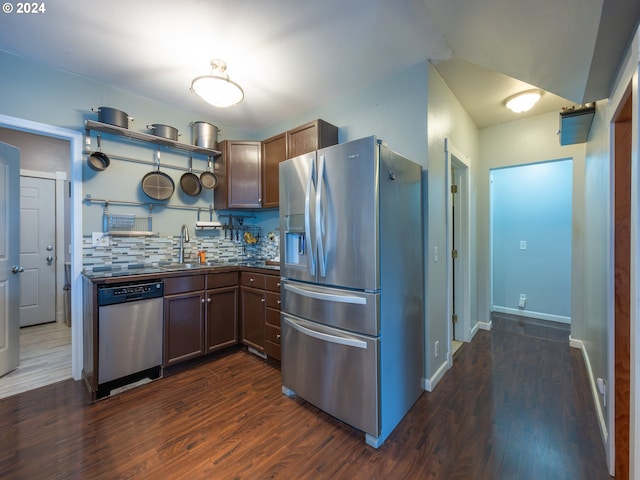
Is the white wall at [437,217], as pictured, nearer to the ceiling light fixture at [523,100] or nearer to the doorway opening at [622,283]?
the ceiling light fixture at [523,100]

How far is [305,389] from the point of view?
77.0 inches

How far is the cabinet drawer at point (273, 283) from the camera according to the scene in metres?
2.53

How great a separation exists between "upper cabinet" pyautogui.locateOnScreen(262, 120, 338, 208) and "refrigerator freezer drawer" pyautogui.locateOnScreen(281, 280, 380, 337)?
4.49 ft

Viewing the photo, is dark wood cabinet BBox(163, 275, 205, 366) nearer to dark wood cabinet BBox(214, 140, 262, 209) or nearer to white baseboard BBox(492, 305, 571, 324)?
dark wood cabinet BBox(214, 140, 262, 209)

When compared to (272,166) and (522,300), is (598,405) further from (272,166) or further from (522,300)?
(272,166)

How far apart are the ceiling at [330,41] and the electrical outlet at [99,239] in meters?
1.44

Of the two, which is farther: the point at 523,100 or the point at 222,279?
the point at 222,279

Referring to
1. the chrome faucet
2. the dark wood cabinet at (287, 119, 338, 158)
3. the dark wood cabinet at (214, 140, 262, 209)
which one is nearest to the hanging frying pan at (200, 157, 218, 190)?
the dark wood cabinet at (214, 140, 262, 209)

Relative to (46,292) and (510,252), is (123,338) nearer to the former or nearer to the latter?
(46,292)

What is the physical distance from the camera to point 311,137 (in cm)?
265

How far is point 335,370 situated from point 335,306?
418 mm

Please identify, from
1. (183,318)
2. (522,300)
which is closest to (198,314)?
(183,318)

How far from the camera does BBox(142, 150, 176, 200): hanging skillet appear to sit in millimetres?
2838

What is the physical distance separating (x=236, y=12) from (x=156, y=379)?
290cm
